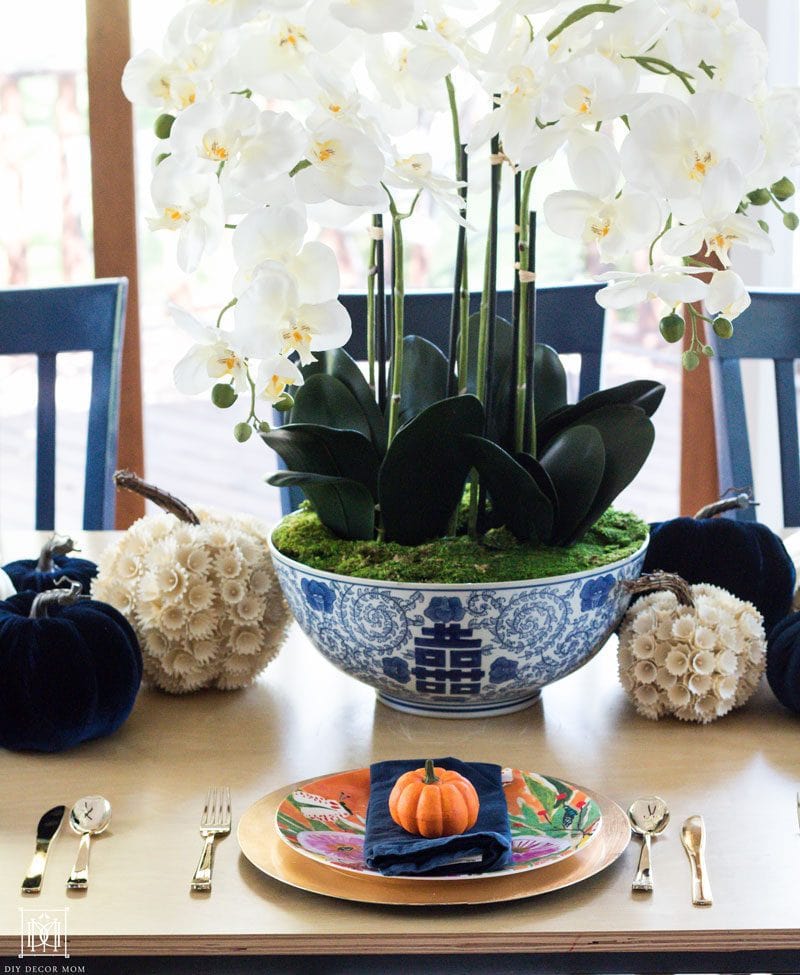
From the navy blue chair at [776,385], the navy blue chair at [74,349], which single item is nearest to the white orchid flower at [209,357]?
the navy blue chair at [74,349]

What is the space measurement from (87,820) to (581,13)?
0.61 m

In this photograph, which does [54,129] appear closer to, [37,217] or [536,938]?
[37,217]

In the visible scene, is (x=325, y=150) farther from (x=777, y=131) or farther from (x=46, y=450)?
(x=46, y=450)

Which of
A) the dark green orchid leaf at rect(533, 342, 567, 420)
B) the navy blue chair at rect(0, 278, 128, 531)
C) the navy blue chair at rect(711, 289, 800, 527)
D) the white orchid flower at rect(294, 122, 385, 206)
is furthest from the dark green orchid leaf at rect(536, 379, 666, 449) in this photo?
the navy blue chair at rect(0, 278, 128, 531)

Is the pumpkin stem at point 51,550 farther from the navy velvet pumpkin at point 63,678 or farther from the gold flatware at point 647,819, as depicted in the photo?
the gold flatware at point 647,819

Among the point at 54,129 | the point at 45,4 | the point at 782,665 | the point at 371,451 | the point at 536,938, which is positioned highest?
the point at 45,4

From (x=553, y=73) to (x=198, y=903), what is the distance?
54 cm

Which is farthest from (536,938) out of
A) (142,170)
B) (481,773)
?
(142,170)

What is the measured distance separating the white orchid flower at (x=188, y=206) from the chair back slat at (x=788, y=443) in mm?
1023

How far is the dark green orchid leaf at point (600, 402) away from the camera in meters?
1.03

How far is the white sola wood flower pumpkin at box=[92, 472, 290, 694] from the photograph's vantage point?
1.00 m

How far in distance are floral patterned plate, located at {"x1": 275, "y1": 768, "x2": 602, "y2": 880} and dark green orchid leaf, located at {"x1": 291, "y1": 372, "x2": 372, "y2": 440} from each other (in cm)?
30

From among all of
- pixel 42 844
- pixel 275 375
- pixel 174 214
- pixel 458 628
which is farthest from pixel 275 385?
pixel 42 844

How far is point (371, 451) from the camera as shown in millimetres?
955
